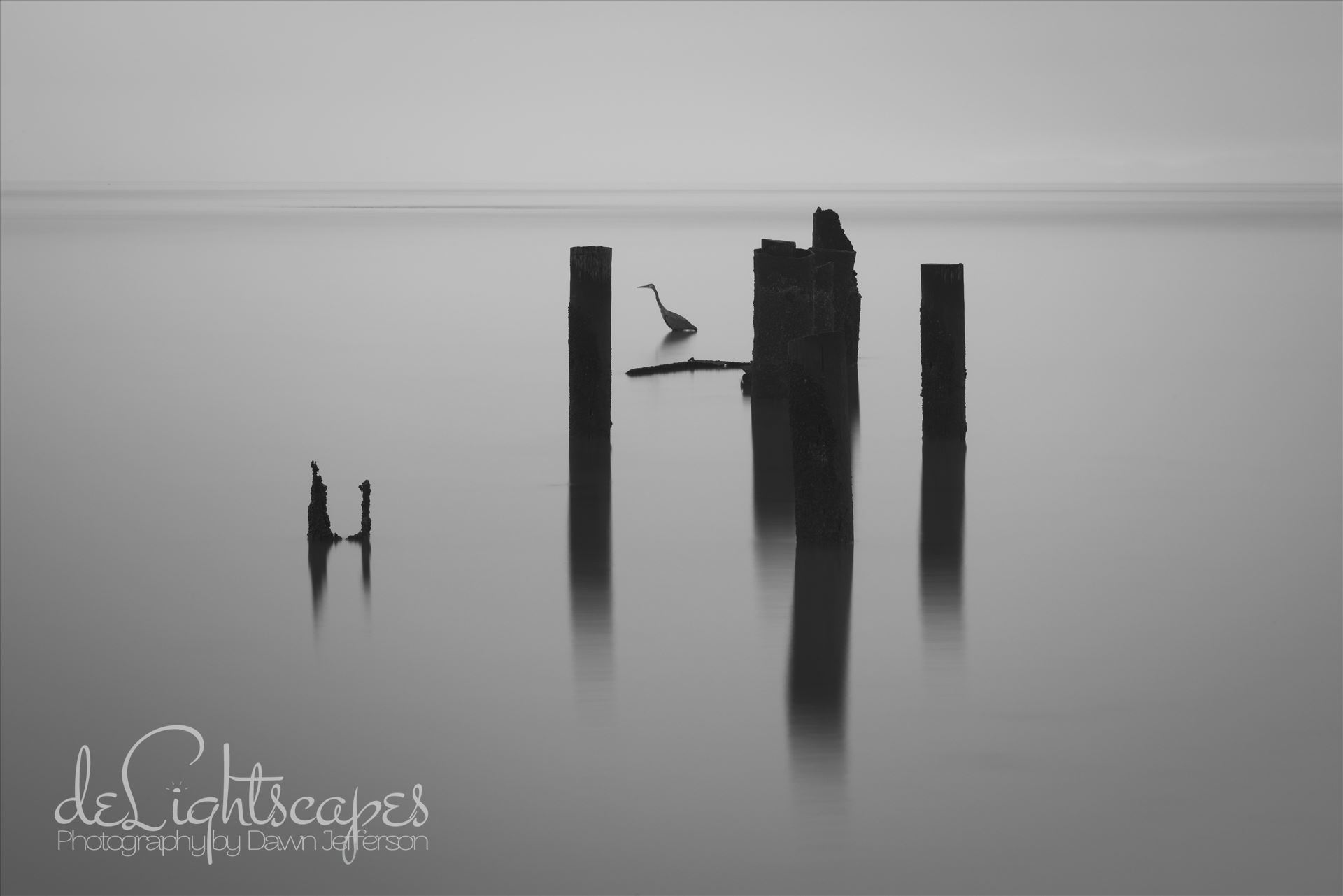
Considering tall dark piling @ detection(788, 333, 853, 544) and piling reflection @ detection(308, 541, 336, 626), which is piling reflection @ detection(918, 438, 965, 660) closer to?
tall dark piling @ detection(788, 333, 853, 544)

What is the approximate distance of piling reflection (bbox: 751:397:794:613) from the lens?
28.2 ft

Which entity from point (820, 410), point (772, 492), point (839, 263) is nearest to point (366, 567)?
point (820, 410)

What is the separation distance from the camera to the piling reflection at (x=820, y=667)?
20.3 ft

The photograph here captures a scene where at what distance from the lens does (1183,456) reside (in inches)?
499

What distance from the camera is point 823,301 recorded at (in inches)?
456

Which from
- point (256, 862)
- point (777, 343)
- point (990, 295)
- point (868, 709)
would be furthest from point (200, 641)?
point (990, 295)

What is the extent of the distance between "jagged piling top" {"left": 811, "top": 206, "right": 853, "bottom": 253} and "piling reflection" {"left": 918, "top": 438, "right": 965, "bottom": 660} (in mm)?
2026

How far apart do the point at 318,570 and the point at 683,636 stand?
86.3 inches

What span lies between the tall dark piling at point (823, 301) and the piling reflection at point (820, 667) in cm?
316

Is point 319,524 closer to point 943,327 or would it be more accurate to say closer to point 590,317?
point 590,317

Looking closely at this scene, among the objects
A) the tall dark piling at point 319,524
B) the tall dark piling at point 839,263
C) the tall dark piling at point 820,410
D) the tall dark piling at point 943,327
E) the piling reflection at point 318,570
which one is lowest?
the piling reflection at point 318,570

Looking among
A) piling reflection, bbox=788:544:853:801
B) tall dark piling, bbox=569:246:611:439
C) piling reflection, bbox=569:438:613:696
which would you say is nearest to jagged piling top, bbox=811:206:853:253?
tall dark piling, bbox=569:246:611:439

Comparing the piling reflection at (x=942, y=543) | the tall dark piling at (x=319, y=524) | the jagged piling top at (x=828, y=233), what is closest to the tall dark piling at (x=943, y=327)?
the piling reflection at (x=942, y=543)

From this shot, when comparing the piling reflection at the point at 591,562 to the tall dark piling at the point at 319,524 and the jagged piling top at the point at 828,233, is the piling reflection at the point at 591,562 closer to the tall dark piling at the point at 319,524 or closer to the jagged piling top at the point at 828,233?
the tall dark piling at the point at 319,524
